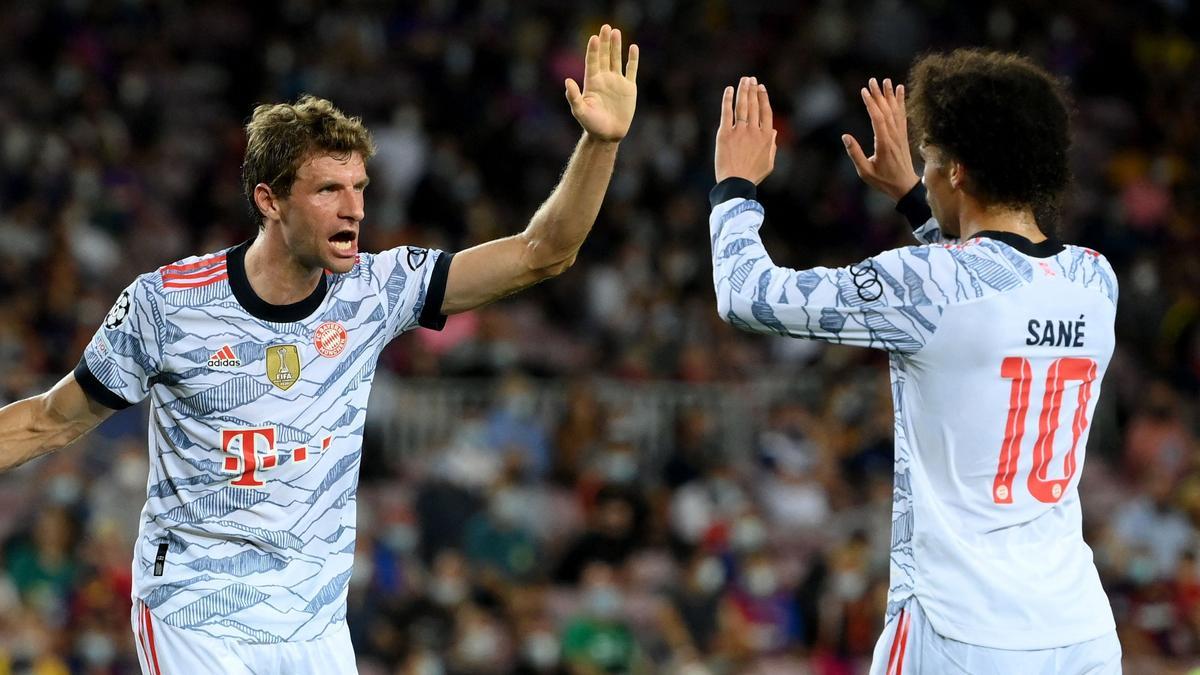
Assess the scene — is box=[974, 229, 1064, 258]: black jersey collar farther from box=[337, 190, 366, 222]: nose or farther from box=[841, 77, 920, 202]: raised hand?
box=[337, 190, 366, 222]: nose

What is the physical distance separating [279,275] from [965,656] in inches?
88.5

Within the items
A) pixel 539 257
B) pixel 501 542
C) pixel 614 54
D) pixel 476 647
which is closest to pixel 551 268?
pixel 539 257

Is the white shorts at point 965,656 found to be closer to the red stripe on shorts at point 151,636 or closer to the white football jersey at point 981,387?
the white football jersey at point 981,387

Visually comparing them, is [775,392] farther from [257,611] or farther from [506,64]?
[257,611]

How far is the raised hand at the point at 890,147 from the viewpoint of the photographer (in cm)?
506

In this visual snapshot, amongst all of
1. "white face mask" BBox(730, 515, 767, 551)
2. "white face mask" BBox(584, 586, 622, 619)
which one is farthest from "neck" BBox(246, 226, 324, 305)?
"white face mask" BBox(730, 515, 767, 551)

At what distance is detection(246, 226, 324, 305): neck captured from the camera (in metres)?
4.93

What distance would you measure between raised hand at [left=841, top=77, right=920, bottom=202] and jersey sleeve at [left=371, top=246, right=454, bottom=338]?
4.29ft

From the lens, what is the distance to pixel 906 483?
4230 millimetres

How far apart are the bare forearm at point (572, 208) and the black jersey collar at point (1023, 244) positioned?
1190 millimetres

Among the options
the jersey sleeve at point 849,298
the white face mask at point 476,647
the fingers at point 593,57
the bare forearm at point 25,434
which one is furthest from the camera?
the white face mask at point 476,647

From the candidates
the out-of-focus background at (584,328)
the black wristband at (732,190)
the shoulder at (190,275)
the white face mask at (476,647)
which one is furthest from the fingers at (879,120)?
the white face mask at (476,647)

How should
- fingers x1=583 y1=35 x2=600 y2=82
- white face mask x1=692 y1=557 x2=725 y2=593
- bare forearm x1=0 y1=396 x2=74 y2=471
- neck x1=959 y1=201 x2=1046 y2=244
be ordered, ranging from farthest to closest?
white face mask x1=692 y1=557 x2=725 y2=593
bare forearm x1=0 y1=396 x2=74 y2=471
fingers x1=583 y1=35 x2=600 y2=82
neck x1=959 y1=201 x2=1046 y2=244

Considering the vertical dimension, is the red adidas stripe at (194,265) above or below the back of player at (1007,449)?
above
